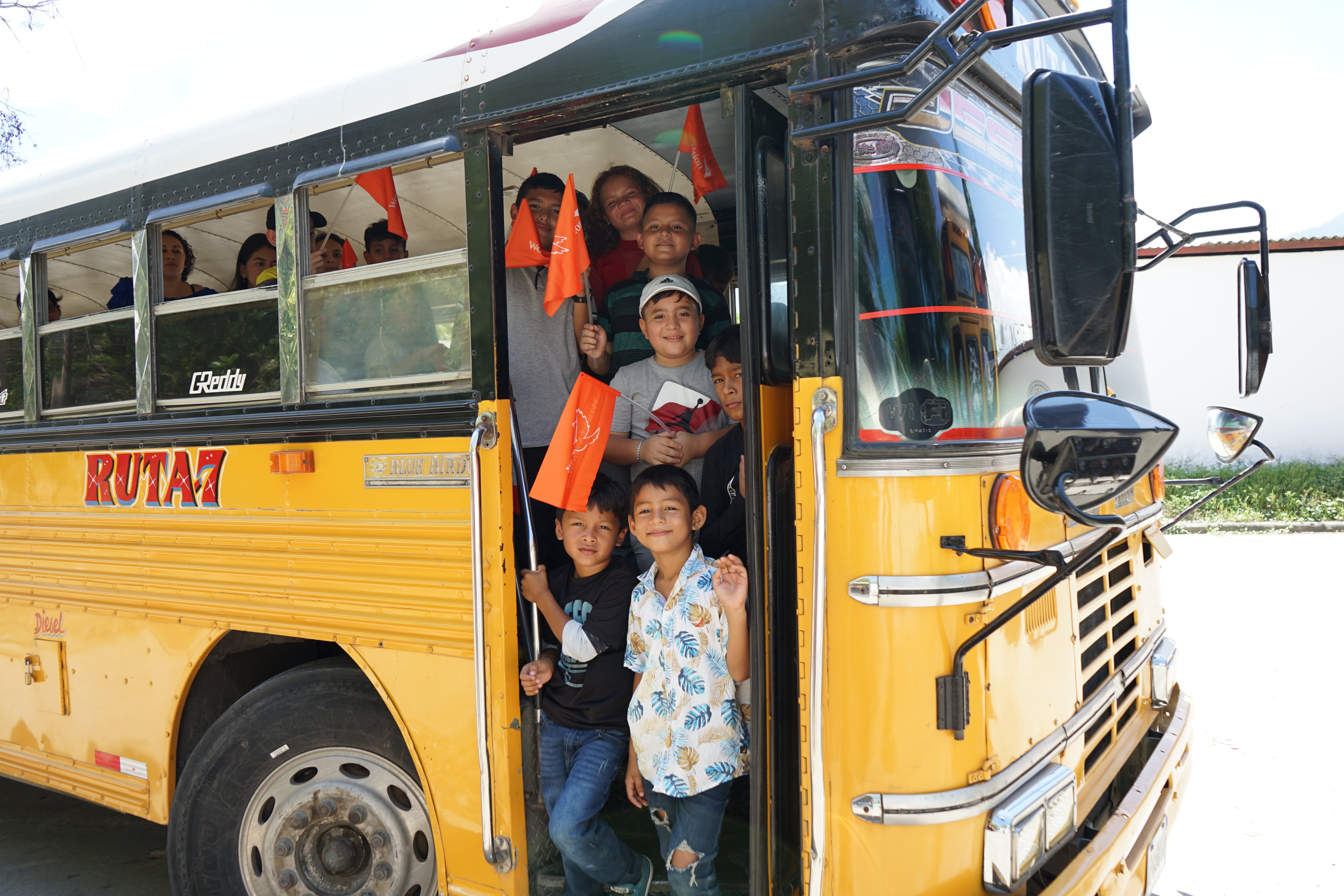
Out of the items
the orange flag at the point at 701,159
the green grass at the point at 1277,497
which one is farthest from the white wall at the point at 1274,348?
the orange flag at the point at 701,159

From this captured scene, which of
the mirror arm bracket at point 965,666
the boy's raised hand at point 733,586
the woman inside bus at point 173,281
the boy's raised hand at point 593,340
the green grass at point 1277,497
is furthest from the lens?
the green grass at point 1277,497

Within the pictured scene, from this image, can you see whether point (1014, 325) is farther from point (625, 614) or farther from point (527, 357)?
point (527, 357)

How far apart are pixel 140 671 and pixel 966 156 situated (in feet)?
10.4

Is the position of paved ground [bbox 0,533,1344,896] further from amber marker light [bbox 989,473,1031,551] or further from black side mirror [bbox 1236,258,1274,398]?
amber marker light [bbox 989,473,1031,551]

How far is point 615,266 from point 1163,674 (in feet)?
8.33

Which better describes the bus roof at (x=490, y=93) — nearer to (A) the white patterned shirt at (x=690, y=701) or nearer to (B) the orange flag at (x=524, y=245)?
(B) the orange flag at (x=524, y=245)

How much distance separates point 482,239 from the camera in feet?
8.02

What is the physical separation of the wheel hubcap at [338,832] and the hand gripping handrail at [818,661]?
4.44 ft

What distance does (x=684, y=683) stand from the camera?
7.91ft

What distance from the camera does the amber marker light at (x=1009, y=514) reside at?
1.96 metres

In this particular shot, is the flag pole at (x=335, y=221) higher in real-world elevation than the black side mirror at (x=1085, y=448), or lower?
higher

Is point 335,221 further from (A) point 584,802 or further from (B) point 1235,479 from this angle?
(B) point 1235,479

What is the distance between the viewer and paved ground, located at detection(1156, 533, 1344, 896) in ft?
→ 11.5

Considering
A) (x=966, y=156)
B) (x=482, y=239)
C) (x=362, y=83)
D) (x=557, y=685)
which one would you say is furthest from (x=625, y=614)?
(x=362, y=83)
